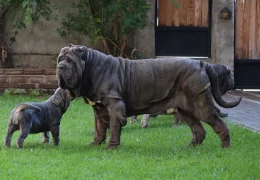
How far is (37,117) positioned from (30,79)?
299 inches

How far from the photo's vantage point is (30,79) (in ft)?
54.3

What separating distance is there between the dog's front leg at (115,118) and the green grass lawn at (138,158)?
160mm

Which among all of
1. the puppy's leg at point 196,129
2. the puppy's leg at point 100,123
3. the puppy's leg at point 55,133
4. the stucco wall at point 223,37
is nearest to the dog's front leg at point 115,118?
the puppy's leg at point 100,123

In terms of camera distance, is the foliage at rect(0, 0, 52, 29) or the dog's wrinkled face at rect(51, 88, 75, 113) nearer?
the dog's wrinkled face at rect(51, 88, 75, 113)

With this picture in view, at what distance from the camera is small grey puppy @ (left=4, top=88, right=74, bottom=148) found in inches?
350

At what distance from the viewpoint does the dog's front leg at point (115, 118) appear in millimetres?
8872

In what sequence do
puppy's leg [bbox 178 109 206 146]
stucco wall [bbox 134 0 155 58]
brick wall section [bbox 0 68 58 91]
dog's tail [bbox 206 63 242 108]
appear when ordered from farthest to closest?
stucco wall [bbox 134 0 155 58] < brick wall section [bbox 0 68 58 91] < puppy's leg [bbox 178 109 206 146] < dog's tail [bbox 206 63 242 108]

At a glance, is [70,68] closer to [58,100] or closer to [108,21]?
[58,100]

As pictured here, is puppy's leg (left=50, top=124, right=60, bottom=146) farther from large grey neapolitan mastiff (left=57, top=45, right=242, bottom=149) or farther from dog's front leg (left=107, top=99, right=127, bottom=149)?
dog's front leg (left=107, top=99, right=127, bottom=149)

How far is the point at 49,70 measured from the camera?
16.6 metres

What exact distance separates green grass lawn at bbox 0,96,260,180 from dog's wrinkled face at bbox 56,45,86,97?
2.84ft

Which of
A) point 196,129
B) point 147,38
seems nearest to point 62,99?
point 196,129

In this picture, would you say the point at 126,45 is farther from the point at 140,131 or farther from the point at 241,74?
the point at 140,131

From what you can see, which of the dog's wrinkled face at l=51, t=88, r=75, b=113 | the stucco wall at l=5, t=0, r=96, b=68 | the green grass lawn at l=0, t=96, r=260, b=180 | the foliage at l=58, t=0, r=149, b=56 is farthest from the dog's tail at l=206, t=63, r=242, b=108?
the stucco wall at l=5, t=0, r=96, b=68
